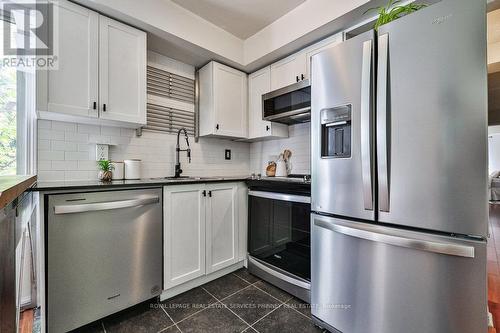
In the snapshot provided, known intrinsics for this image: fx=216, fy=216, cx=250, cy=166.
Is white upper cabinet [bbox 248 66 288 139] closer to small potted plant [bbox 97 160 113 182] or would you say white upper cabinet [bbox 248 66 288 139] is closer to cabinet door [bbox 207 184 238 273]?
cabinet door [bbox 207 184 238 273]

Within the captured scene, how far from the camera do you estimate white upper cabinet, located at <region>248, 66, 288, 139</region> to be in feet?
8.46

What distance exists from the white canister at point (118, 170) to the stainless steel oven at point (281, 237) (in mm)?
1252

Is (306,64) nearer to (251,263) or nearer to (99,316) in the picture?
(251,263)

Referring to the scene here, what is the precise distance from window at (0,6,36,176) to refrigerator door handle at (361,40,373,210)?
2.38 metres

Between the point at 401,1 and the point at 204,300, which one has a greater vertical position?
the point at 401,1

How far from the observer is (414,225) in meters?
1.08

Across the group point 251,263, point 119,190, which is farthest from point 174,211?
point 251,263

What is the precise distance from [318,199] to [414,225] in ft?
1.76

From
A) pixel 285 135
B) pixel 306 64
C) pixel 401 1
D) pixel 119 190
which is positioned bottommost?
pixel 119 190

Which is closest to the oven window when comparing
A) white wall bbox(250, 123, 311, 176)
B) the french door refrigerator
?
the french door refrigerator


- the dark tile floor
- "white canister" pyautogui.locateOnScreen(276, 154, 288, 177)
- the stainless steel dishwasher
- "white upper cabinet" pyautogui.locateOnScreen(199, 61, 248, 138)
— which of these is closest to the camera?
the stainless steel dishwasher

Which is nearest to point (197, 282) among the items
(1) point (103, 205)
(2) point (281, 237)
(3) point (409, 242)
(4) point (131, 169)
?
(2) point (281, 237)

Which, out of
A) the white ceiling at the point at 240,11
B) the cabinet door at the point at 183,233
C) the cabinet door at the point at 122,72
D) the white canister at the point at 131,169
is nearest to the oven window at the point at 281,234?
the cabinet door at the point at 183,233

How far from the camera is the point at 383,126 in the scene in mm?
1155
